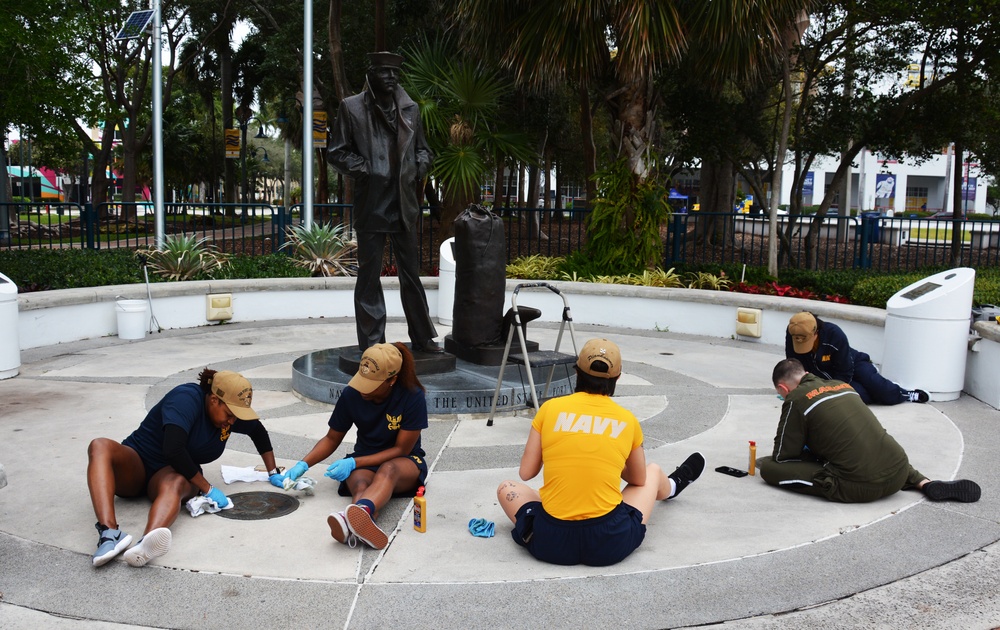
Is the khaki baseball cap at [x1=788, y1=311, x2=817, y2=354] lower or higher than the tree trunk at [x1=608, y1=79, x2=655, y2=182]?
lower

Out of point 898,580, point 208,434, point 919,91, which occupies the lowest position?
point 898,580

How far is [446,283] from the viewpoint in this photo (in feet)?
42.4

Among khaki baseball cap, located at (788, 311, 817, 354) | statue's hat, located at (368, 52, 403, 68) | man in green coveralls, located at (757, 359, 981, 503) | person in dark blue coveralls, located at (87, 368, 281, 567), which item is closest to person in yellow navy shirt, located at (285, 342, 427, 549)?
person in dark blue coveralls, located at (87, 368, 281, 567)

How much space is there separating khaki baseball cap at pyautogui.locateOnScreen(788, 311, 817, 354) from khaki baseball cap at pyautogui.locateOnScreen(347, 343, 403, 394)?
343 cm

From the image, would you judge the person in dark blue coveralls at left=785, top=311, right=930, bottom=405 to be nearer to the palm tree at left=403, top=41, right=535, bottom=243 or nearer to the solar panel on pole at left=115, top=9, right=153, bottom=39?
the palm tree at left=403, top=41, right=535, bottom=243

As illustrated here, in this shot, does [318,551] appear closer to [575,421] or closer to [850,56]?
[575,421]

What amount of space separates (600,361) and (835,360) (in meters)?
3.81

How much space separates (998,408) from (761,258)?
8.38 m

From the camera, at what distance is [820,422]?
538cm

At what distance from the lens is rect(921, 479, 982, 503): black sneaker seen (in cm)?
570

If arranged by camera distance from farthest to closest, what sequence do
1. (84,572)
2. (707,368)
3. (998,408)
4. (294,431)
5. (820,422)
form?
(707,368) < (998,408) < (294,431) < (820,422) < (84,572)

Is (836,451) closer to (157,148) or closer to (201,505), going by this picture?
(201,505)

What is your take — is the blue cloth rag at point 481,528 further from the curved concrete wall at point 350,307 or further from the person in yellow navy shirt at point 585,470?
the curved concrete wall at point 350,307

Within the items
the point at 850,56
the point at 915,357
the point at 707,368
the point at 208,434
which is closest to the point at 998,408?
the point at 915,357
